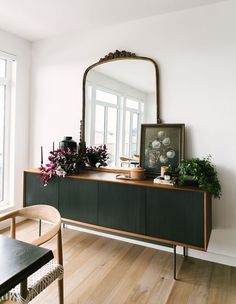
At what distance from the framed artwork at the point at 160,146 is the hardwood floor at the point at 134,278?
92cm

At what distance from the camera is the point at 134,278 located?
85.0 inches

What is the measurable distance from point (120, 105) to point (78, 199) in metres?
1.17

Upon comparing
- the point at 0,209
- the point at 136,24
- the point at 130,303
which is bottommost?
the point at 130,303

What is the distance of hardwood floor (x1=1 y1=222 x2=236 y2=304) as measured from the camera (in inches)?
74.6

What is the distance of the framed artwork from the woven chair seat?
142 centimetres

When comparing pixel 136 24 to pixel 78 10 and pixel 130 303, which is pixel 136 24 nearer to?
pixel 78 10

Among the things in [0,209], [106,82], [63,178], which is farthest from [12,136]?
[106,82]

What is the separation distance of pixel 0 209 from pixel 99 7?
272 cm

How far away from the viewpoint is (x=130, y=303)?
1.84 meters

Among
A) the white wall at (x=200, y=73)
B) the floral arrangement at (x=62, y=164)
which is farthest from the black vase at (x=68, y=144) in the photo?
the white wall at (x=200, y=73)

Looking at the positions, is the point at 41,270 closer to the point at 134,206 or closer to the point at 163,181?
the point at 134,206

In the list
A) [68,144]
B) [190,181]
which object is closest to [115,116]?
[68,144]

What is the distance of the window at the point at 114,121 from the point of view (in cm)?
274

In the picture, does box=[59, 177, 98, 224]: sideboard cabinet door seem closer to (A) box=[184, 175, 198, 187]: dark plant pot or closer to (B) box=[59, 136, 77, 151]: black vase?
(B) box=[59, 136, 77, 151]: black vase
